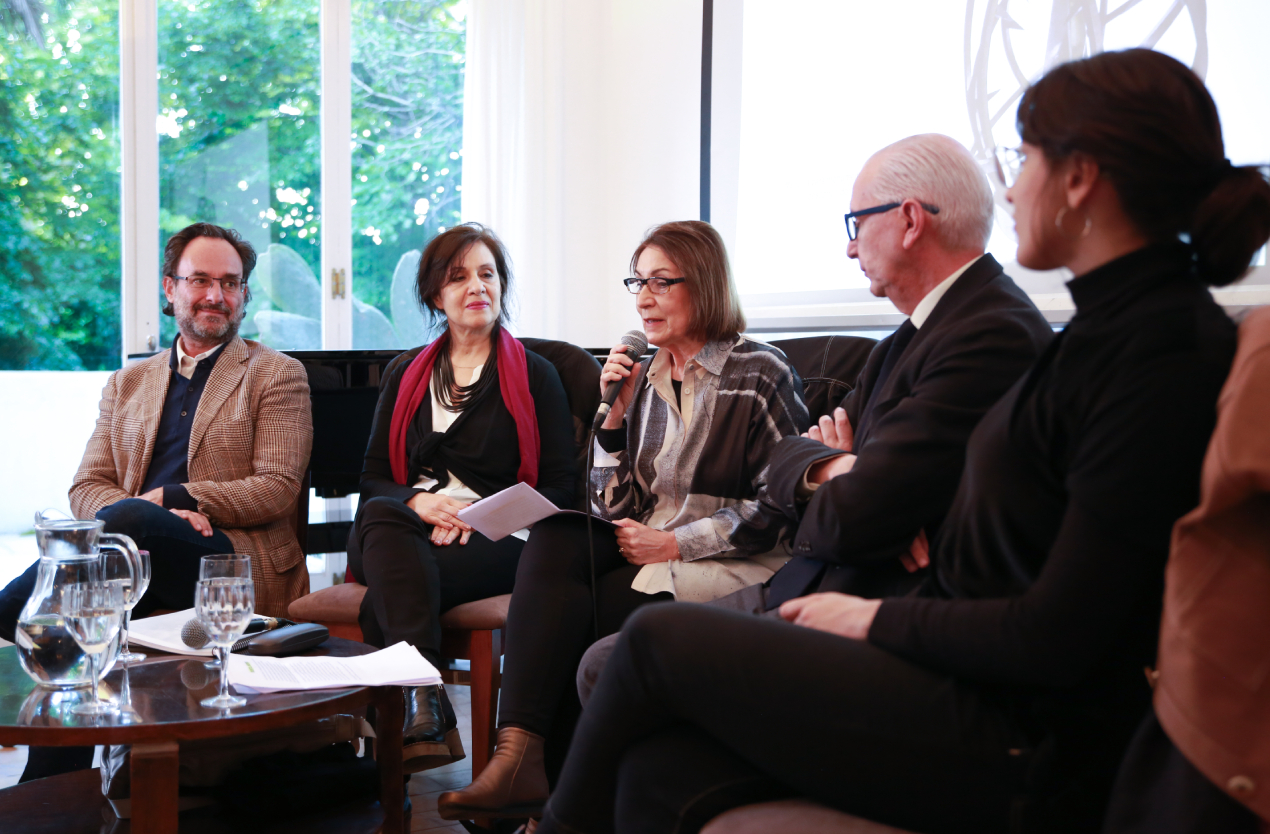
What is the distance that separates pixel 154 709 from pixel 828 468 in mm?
1092

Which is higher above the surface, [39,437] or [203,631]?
[39,437]

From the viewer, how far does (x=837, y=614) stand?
117 cm

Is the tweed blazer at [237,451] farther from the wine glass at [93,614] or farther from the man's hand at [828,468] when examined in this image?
the man's hand at [828,468]

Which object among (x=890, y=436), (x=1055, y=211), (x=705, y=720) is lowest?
(x=705, y=720)

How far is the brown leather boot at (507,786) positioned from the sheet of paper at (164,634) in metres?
0.54

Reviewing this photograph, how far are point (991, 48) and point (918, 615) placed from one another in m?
2.05

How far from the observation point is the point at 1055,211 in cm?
106

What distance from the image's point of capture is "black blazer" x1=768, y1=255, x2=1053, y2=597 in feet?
4.46

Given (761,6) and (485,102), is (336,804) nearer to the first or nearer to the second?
(761,6)

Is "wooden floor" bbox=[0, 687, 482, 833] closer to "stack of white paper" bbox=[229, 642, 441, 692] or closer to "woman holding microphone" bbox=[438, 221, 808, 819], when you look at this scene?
"woman holding microphone" bbox=[438, 221, 808, 819]

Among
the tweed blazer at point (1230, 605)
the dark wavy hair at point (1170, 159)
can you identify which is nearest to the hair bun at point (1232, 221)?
the dark wavy hair at point (1170, 159)

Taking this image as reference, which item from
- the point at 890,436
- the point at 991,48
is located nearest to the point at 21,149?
the point at 991,48

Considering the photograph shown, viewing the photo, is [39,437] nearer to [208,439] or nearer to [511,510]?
[208,439]

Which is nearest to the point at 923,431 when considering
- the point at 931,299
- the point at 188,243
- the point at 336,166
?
the point at 931,299
